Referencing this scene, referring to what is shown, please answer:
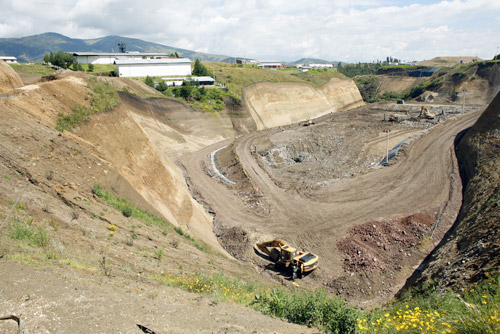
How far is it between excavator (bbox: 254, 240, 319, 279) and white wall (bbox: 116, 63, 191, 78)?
52333 millimetres

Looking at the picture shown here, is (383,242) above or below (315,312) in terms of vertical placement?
below

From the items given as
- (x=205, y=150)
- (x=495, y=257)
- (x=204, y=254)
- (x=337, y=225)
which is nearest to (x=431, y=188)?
(x=337, y=225)

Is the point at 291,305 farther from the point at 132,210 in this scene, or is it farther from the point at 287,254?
the point at 132,210

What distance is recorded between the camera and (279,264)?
19.0 meters

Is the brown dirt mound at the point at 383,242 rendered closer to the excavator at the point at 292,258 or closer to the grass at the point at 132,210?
the excavator at the point at 292,258

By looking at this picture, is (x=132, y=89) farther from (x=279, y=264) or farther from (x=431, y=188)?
(x=431, y=188)

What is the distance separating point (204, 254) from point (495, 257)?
43.7 feet

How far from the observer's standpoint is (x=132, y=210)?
17609 mm

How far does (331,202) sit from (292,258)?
9.29m

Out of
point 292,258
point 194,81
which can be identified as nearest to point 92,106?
point 292,258

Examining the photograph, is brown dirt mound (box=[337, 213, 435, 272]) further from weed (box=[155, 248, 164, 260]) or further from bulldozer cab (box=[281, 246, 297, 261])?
weed (box=[155, 248, 164, 260])

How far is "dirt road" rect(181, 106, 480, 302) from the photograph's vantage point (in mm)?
21844

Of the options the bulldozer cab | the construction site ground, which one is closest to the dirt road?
the construction site ground

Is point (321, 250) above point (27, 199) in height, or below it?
below
